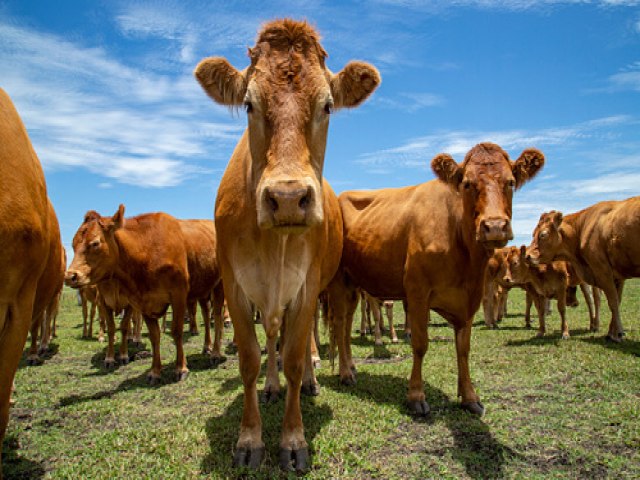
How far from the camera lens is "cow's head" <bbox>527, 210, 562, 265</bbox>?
11.6m

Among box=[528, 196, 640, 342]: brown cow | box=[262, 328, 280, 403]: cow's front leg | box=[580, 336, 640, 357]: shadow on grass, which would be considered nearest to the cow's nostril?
box=[262, 328, 280, 403]: cow's front leg

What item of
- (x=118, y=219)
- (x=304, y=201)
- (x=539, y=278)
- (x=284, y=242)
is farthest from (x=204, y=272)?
(x=539, y=278)

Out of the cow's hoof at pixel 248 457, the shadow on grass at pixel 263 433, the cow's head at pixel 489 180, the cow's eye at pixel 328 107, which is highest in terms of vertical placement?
the cow's eye at pixel 328 107

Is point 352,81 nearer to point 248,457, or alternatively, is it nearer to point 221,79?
point 221,79

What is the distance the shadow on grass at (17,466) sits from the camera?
11.9ft

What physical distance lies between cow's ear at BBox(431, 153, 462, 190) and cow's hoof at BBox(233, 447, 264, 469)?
11.5ft

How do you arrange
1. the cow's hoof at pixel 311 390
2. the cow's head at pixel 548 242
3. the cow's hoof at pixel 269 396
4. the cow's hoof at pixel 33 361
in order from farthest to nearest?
the cow's head at pixel 548 242 < the cow's hoof at pixel 33 361 < the cow's hoof at pixel 311 390 < the cow's hoof at pixel 269 396

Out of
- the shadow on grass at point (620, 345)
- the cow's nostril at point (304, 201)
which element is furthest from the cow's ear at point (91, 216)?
the shadow on grass at point (620, 345)

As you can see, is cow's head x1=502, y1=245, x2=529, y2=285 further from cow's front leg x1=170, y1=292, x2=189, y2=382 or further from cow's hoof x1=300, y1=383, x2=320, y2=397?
cow's front leg x1=170, y1=292, x2=189, y2=382

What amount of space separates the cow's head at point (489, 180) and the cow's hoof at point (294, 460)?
256 centimetres

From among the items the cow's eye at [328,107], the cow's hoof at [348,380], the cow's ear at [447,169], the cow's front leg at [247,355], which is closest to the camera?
the cow's eye at [328,107]

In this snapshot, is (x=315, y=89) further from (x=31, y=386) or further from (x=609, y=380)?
(x=31, y=386)

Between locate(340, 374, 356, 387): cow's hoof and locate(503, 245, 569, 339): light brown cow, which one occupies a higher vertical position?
locate(503, 245, 569, 339): light brown cow

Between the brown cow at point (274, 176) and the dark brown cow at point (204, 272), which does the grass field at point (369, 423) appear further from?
the dark brown cow at point (204, 272)
